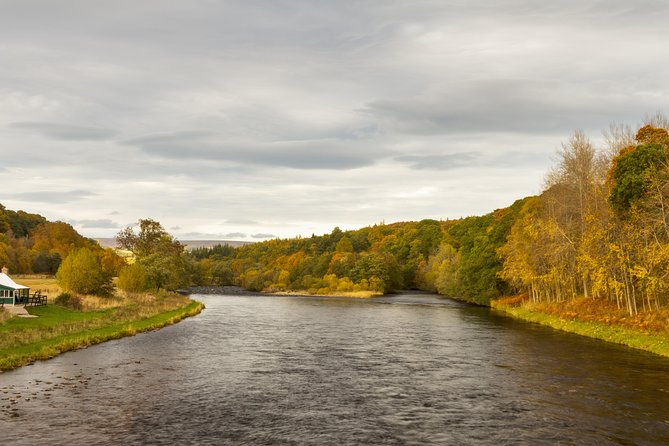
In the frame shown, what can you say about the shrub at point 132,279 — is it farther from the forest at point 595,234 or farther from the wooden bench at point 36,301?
the forest at point 595,234

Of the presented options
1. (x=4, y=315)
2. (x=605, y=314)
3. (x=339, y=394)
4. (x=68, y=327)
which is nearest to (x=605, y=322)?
(x=605, y=314)

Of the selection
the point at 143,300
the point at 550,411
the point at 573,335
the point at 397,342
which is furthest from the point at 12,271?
the point at 550,411

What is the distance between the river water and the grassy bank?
216 cm

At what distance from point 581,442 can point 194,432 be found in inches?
657

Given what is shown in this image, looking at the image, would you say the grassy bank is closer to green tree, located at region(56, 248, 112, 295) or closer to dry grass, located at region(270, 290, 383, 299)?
green tree, located at region(56, 248, 112, 295)

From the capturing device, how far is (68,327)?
53.2m

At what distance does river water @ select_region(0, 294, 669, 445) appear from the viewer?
78.5 ft

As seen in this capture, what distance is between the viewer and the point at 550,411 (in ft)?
91.3

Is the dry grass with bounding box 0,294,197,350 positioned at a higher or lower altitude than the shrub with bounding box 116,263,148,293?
lower

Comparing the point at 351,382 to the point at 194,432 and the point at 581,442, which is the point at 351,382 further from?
the point at 581,442

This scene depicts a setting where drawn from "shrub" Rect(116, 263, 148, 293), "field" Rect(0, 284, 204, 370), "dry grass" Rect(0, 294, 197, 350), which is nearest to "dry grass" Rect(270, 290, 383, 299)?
"shrub" Rect(116, 263, 148, 293)

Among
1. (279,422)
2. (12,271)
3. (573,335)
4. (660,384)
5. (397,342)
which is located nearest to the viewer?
(279,422)

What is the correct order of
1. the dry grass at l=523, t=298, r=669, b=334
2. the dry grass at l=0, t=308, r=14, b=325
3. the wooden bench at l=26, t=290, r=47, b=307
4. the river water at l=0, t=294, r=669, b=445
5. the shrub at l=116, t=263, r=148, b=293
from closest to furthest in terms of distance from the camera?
the river water at l=0, t=294, r=669, b=445 → the dry grass at l=523, t=298, r=669, b=334 → the dry grass at l=0, t=308, r=14, b=325 → the wooden bench at l=26, t=290, r=47, b=307 → the shrub at l=116, t=263, r=148, b=293

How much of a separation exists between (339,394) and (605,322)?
40.0m
